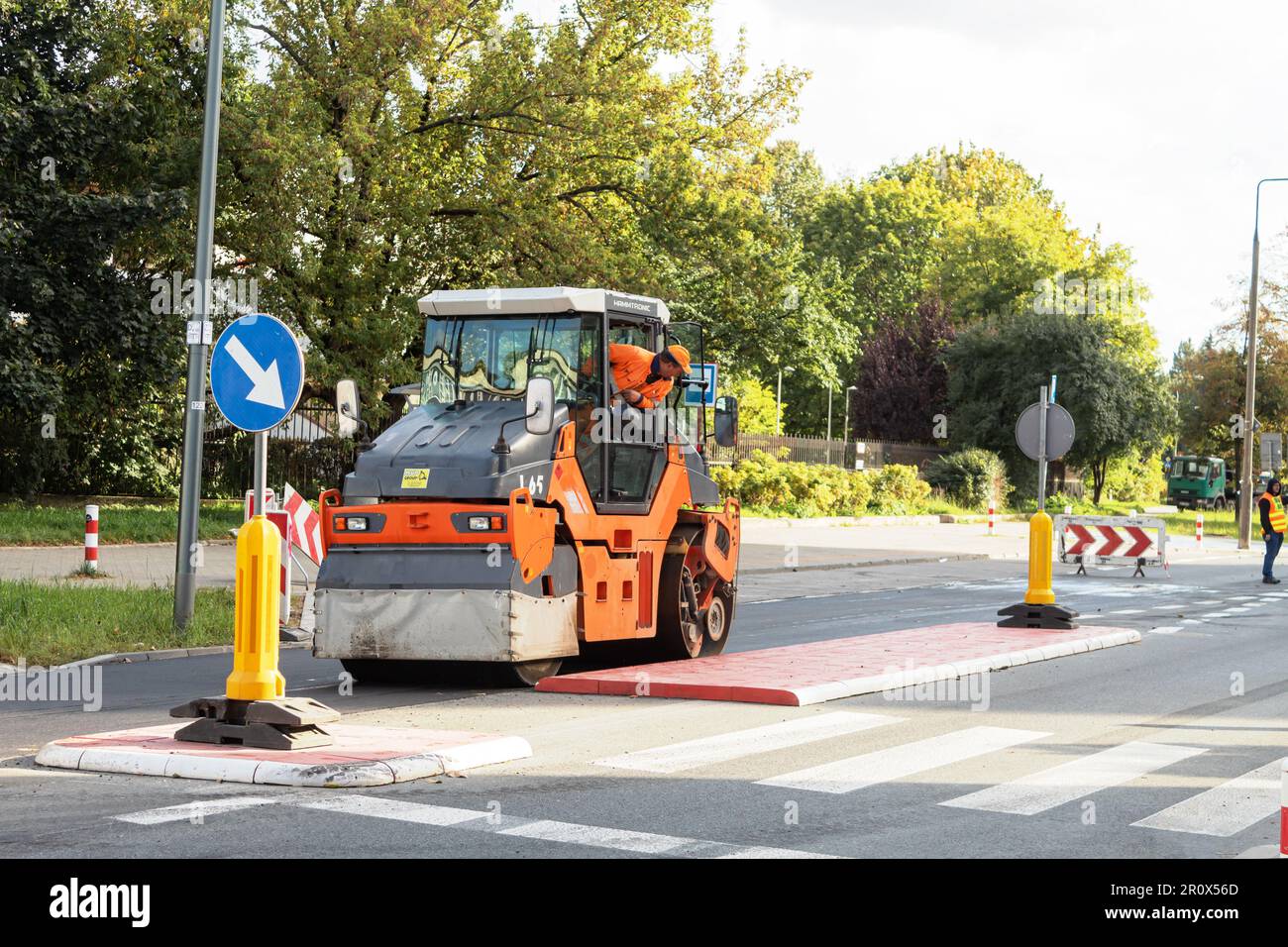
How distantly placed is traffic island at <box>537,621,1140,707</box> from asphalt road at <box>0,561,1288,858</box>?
0.23 metres

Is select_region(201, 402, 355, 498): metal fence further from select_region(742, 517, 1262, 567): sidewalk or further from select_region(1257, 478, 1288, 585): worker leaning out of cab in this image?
select_region(1257, 478, 1288, 585): worker leaning out of cab

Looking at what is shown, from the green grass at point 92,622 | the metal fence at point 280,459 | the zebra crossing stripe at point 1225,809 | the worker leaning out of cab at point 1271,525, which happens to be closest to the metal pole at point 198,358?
the green grass at point 92,622

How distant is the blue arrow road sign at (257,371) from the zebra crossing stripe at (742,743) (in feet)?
9.43

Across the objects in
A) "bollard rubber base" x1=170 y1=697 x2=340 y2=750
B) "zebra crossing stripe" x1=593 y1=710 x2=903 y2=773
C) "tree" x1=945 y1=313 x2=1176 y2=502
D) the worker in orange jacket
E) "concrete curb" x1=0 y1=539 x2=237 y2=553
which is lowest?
"zebra crossing stripe" x1=593 y1=710 x2=903 y2=773

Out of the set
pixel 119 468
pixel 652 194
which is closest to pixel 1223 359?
pixel 652 194

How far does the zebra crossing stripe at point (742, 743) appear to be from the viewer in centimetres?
859

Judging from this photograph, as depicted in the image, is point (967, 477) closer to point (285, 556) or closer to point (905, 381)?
point (905, 381)

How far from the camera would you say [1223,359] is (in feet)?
192

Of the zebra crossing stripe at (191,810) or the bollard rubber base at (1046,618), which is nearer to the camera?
the zebra crossing stripe at (191,810)

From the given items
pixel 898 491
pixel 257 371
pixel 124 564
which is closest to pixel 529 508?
pixel 257 371

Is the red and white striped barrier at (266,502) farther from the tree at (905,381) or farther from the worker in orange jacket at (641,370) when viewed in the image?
the tree at (905,381)

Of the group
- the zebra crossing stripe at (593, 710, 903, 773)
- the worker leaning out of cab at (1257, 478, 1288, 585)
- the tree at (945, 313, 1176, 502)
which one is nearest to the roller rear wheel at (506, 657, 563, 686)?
the zebra crossing stripe at (593, 710, 903, 773)

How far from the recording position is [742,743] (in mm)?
9320

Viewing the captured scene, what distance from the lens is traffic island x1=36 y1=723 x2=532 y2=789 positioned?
779 centimetres
